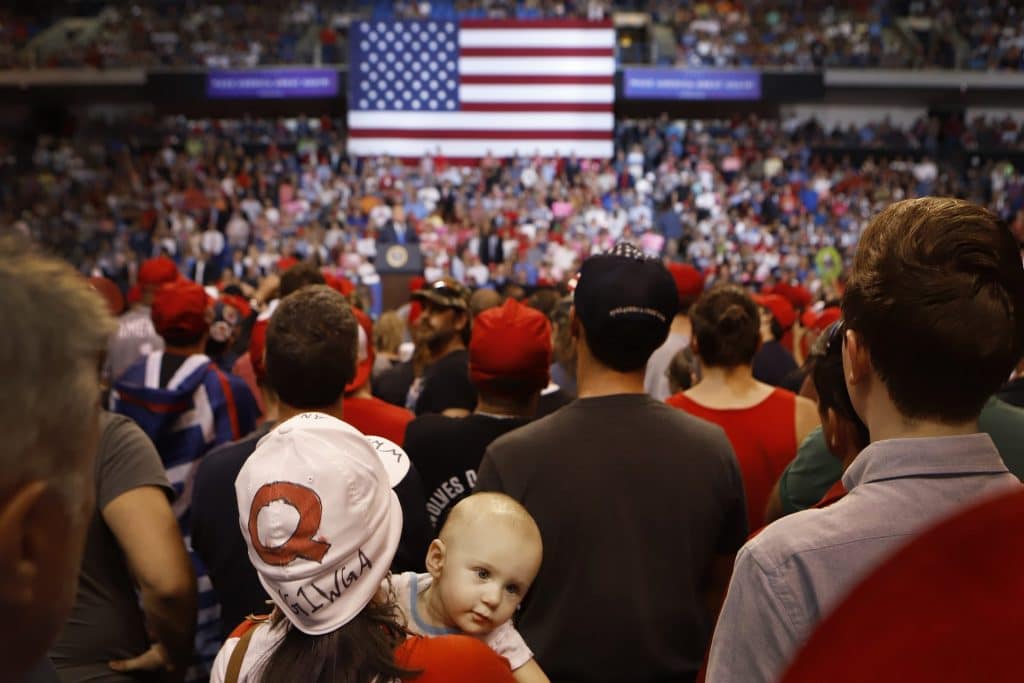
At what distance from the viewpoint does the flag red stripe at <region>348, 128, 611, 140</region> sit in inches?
1000

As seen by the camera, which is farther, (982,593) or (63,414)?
(63,414)

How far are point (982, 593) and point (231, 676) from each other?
1.43 meters

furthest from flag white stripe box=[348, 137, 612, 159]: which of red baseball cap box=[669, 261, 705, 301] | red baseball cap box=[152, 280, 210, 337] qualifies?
red baseball cap box=[152, 280, 210, 337]

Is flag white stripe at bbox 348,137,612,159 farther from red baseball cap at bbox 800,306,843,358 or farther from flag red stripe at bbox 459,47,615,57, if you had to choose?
red baseball cap at bbox 800,306,843,358

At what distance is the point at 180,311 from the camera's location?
4.05 meters

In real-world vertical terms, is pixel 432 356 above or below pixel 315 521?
below

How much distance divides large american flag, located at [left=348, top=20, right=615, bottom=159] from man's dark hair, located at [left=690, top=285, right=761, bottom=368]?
22.2 m

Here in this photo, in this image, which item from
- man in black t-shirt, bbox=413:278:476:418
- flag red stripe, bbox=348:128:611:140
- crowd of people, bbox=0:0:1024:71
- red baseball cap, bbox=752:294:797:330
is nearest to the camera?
man in black t-shirt, bbox=413:278:476:418

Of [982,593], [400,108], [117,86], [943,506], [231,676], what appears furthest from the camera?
[117,86]

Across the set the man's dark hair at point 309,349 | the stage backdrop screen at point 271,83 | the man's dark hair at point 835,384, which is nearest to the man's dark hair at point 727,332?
the man's dark hair at point 835,384

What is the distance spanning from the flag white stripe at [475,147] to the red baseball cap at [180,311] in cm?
2163

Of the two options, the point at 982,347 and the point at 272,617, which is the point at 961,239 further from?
the point at 272,617

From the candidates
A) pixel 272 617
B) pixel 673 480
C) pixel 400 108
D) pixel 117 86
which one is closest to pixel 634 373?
pixel 673 480

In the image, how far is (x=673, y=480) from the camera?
2.45 meters
